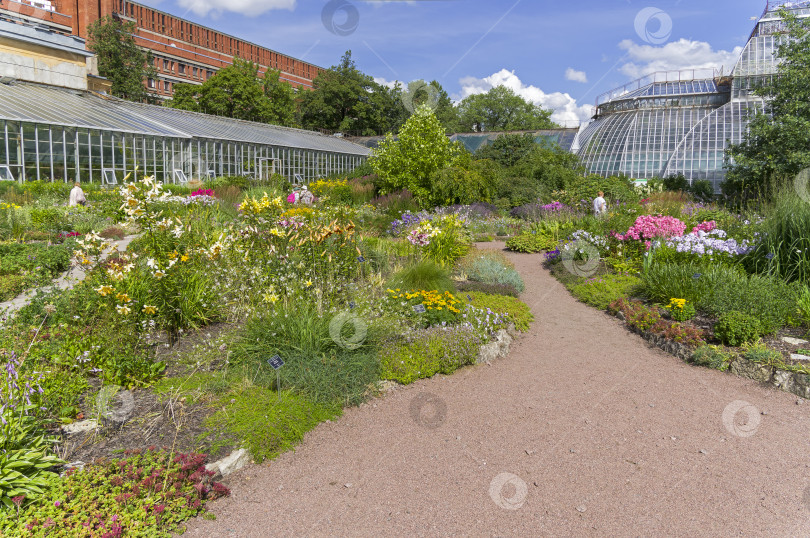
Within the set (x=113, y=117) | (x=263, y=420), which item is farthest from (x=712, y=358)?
(x=113, y=117)

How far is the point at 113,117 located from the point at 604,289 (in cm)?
2049

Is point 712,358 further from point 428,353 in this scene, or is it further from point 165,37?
point 165,37

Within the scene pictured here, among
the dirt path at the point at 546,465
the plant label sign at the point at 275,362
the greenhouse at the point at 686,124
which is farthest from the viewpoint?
the greenhouse at the point at 686,124

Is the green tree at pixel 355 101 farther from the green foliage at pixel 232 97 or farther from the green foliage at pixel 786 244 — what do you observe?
the green foliage at pixel 786 244

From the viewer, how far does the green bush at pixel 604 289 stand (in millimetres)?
8318

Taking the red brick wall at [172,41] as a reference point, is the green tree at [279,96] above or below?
below

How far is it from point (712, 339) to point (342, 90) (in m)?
43.9

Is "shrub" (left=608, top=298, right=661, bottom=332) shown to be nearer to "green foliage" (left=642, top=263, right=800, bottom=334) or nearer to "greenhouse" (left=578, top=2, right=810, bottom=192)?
"green foliage" (left=642, top=263, right=800, bottom=334)

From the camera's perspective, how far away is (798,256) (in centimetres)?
720

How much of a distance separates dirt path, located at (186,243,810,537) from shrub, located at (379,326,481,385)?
192 millimetres

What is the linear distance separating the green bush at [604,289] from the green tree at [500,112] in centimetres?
4816

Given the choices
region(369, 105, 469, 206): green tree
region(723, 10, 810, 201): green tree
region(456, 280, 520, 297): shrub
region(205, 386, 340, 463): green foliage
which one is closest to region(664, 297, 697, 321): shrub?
region(456, 280, 520, 297): shrub

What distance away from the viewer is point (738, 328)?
19.3 feet

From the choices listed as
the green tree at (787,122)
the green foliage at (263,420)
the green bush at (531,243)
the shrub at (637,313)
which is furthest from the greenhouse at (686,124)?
the green foliage at (263,420)
